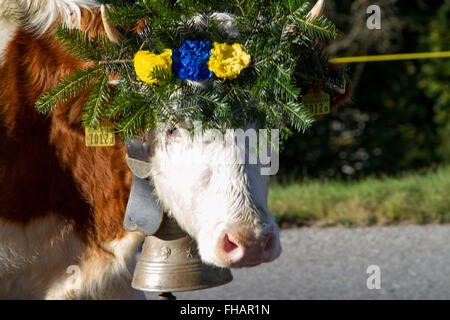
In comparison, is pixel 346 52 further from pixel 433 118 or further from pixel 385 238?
pixel 385 238

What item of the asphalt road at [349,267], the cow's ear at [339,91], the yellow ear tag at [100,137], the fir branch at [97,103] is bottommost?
the asphalt road at [349,267]

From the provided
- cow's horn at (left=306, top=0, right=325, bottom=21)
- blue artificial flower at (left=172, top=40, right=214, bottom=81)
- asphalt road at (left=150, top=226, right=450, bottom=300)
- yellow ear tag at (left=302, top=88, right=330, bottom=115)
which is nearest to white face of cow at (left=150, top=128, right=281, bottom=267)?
blue artificial flower at (left=172, top=40, right=214, bottom=81)

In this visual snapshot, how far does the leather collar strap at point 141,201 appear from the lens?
2.48 meters

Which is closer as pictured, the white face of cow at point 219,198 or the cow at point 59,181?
the white face of cow at point 219,198

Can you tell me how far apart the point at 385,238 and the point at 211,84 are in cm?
361

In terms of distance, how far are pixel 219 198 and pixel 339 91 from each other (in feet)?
2.35

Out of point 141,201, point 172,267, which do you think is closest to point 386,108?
point 172,267

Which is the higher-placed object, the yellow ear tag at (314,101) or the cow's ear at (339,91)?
the cow's ear at (339,91)

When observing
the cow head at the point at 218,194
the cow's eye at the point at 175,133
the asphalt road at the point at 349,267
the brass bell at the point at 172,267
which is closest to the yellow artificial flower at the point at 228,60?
the cow head at the point at 218,194

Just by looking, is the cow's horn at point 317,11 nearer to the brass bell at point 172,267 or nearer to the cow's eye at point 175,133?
the cow's eye at point 175,133

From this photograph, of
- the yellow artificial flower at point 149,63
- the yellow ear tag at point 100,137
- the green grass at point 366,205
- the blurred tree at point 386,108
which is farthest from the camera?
the blurred tree at point 386,108

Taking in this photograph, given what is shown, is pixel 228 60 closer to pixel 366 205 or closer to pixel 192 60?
pixel 192 60

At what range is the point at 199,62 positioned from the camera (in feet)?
7.59

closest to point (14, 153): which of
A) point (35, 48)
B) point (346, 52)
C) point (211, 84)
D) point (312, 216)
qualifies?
point (35, 48)
